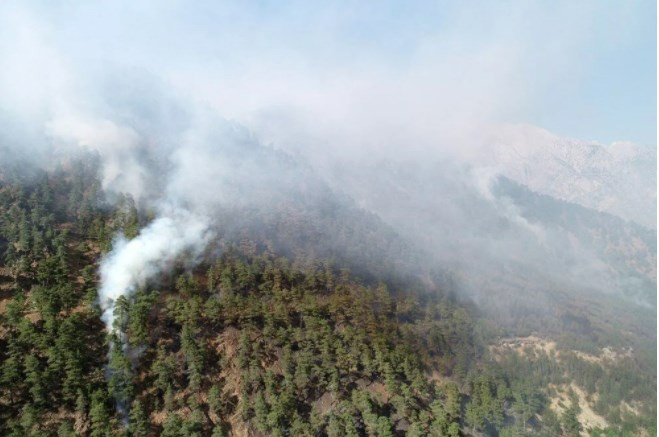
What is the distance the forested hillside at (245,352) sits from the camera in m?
57.9

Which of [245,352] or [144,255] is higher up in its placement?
[144,255]

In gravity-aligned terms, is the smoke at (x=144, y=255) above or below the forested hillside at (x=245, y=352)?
above

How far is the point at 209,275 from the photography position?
270ft

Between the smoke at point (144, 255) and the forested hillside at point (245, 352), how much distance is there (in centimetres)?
186

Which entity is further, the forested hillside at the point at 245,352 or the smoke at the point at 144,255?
the smoke at the point at 144,255

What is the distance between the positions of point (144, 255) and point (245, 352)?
29.7 metres

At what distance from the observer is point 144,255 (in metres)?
81.4

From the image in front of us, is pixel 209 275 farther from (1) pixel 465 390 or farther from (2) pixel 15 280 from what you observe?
(1) pixel 465 390

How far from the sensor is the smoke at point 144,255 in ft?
242

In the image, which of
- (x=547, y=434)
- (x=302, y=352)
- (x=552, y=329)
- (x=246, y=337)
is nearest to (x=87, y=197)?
(x=246, y=337)

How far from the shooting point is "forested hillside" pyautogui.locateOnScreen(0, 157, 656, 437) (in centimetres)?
5794

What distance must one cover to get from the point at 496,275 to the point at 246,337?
370 ft

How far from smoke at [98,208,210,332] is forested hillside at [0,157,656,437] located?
1.86 m

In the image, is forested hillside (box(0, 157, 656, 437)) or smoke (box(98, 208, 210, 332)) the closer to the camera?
forested hillside (box(0, 157, 656, 437))
